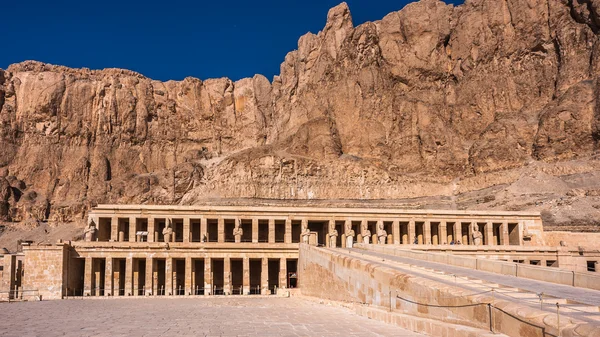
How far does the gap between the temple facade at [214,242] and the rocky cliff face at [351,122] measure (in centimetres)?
2169

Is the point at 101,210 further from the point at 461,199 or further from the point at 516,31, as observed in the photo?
the point at 516,31

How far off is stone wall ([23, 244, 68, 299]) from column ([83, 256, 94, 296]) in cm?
265

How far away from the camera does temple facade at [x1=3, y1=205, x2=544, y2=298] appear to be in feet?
151

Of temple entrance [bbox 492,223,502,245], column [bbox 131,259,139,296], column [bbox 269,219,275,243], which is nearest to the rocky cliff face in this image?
temple entrance [bbox 492,223,502,245]

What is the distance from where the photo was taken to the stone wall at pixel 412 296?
1184 centimetres

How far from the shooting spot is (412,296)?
18.5m

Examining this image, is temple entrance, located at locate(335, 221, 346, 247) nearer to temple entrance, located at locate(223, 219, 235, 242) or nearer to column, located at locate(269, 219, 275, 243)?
column, located at locate(269, 219, 275, 243)

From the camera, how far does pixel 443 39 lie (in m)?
118

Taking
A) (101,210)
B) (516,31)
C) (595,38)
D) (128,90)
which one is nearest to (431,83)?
(516,31)

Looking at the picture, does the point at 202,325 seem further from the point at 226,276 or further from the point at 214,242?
the point at 214,242

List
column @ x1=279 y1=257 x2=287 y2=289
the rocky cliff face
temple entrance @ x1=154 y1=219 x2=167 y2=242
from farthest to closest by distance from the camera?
the rocky cliff face, temple entrance @ x1=154 y1=219 x2=167 y2=242, column @ x1=279 y1=257 x2=287 y2=289

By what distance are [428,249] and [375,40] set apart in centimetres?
8053

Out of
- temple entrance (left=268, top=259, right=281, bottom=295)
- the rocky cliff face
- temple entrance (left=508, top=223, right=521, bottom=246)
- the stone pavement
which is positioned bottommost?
temple entrance (left=268, top=259, right=281, bottom=295)

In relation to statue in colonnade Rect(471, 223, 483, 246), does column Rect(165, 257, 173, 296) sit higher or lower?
lower
